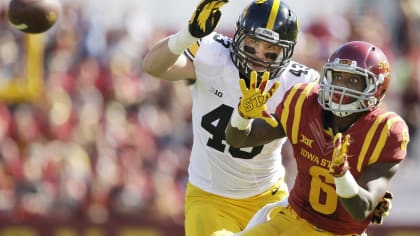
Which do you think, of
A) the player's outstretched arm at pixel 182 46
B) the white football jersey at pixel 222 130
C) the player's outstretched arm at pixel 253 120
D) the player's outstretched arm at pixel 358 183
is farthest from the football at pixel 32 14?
the player's outstretched arm at pixel 358 183

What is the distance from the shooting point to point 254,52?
4.90 meters

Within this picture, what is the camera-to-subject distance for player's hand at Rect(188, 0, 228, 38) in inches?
190

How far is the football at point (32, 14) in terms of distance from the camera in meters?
5.76

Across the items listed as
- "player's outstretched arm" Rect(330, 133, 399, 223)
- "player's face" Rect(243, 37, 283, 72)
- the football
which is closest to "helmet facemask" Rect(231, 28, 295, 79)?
"player's face" Rect(243, 37, 283, 72)

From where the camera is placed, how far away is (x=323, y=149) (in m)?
4.35

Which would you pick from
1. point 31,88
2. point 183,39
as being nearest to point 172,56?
point 183,39

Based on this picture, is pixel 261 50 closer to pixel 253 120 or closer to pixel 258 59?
pixel 258 59

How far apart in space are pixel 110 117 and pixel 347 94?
5.71 meters

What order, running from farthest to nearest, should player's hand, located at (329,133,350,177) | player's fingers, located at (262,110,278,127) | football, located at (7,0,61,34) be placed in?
football, located at (7,0,61,34), player's fingers, located at (262,110,278,127), player's hand, located at (329,133,350,177)

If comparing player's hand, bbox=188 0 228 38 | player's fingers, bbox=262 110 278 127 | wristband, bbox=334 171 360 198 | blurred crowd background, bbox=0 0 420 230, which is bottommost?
blurred crowd background, bbox=0 0 420 230

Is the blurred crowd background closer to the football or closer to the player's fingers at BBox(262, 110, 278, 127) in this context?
the football

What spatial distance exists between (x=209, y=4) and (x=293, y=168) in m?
5.25

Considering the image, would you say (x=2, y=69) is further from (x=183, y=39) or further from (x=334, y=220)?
(x=334, y=220)

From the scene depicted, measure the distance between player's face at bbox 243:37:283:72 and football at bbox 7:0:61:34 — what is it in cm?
139
